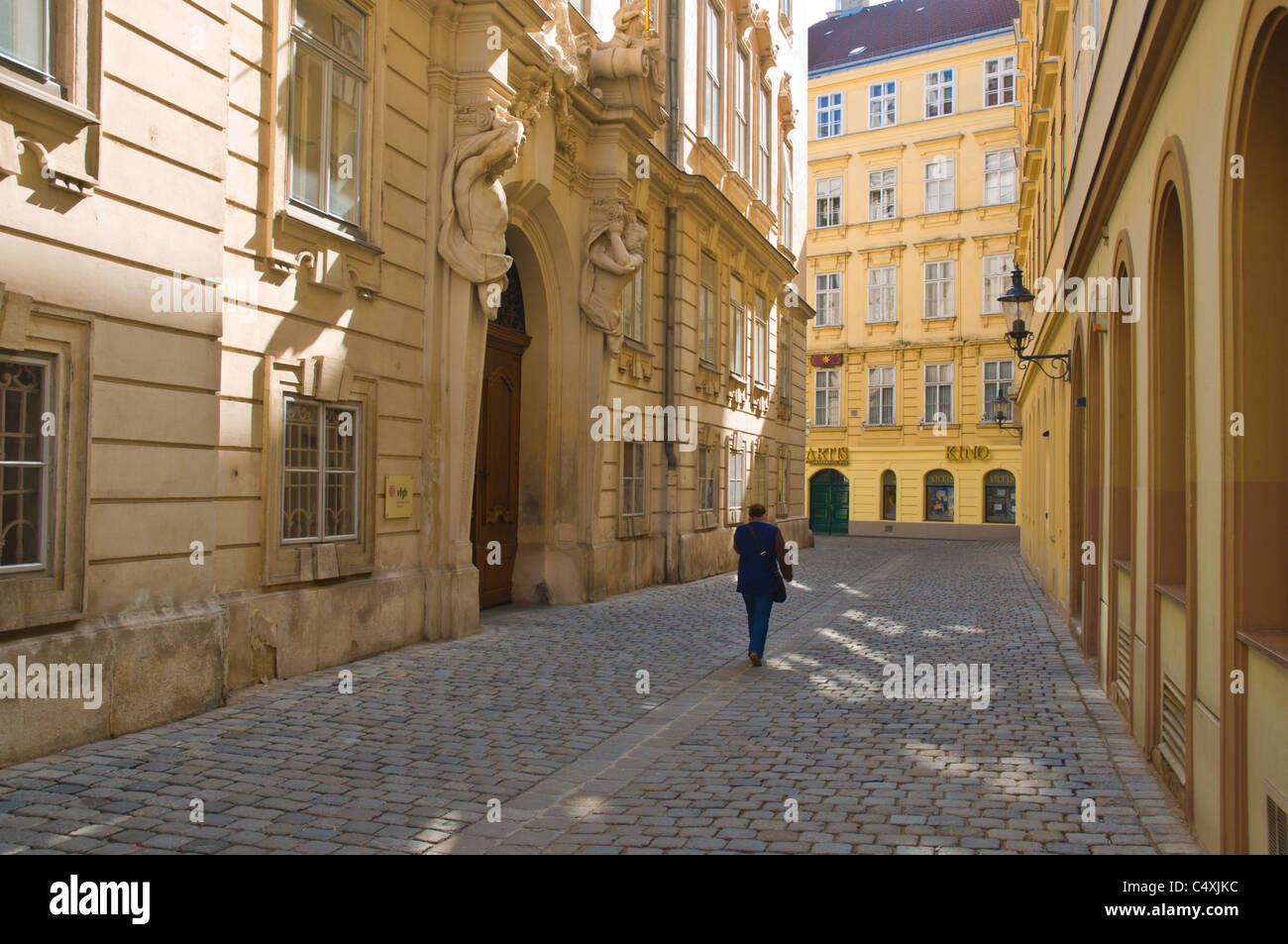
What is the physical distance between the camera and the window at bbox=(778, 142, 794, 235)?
92.7 ft

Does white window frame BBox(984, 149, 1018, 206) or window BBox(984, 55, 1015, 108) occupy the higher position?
window BBox(984, 55, 1015, 108)

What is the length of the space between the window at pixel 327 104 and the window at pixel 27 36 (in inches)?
108

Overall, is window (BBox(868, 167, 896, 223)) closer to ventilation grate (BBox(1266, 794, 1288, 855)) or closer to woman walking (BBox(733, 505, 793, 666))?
woman walking (BBox(733, 505, 793, 666))

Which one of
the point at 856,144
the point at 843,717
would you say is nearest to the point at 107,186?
the point at 843,717

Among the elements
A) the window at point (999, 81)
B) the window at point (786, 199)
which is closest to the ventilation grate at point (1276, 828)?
the window at point (786, 199)

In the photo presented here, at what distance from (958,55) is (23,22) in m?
40.3

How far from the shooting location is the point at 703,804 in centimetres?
566

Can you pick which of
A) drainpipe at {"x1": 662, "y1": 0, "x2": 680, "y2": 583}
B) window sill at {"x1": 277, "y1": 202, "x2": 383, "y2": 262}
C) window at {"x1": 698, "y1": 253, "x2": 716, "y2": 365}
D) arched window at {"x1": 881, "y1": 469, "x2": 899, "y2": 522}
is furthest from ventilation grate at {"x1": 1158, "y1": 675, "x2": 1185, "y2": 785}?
arched window at {"x1": 881, "y1": 469, "x2": 899, "y2": 522}

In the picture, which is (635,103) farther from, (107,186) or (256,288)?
(107,186)

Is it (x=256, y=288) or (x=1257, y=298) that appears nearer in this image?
(x=1257, y=298)

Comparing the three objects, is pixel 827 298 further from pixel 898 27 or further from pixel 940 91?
pixel 898 27

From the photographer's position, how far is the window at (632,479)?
56.5ft

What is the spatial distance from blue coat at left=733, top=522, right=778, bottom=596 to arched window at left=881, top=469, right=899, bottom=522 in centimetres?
3179

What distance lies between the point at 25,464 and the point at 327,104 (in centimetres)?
469
